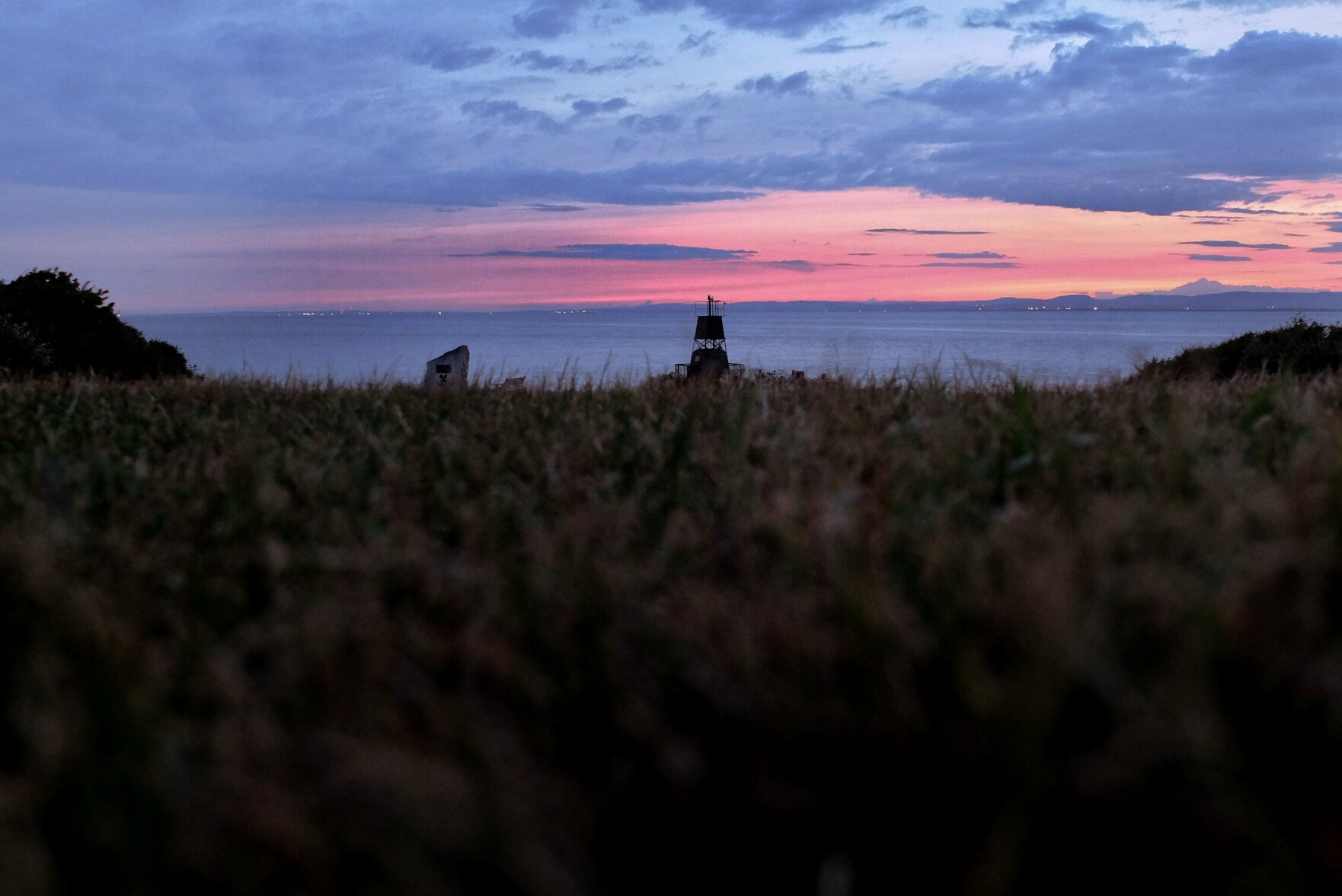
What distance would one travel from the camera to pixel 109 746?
62.2 inches

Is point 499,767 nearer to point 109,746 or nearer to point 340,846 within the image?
point 340,846

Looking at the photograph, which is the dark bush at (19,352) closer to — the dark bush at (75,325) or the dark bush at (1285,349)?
the dark bush at (75,325)

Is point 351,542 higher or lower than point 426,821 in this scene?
higher

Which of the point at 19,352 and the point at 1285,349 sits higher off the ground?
the point at 1285,349

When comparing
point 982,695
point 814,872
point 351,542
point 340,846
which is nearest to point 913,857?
point 814,872

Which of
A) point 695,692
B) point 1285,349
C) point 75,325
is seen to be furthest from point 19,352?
point 1285,349

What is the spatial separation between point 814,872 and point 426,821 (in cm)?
56

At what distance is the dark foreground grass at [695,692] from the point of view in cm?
141

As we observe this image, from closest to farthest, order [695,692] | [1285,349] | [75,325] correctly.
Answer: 1. [695,692]
2. [75,325]
3. [1285,349]

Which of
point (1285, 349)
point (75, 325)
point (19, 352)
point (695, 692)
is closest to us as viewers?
point (695, 692)

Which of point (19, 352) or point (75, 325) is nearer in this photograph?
point (19, 352)

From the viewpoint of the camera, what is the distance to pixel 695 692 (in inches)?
70.8

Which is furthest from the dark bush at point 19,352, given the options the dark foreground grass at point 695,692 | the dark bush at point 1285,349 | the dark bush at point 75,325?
the dark bush at point 1285,349

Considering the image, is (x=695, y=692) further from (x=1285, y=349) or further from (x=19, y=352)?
(x=1285, y=349)
